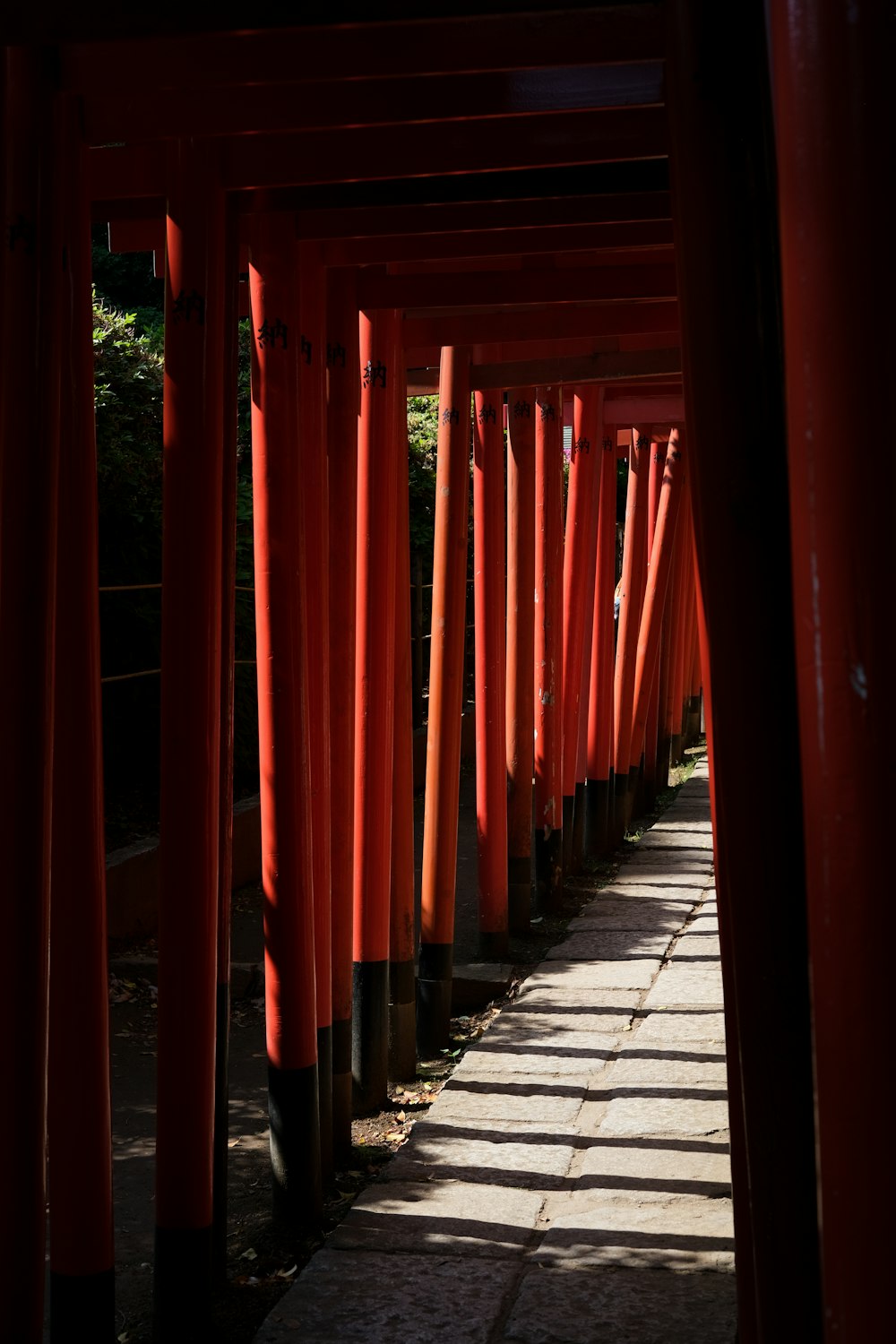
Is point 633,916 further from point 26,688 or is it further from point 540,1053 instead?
point 26,688

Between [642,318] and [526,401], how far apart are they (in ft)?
6.09

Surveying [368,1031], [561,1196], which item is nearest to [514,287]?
[368,1031]

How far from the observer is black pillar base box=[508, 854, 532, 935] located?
30.0 ft

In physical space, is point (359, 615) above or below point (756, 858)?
above

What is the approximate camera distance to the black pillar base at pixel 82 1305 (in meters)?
3.46

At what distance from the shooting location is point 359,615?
19.3 ft

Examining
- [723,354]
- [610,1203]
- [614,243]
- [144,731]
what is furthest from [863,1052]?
[144,731]

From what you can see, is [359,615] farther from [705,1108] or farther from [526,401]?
[526,401]

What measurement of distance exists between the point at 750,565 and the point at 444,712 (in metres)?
5.05

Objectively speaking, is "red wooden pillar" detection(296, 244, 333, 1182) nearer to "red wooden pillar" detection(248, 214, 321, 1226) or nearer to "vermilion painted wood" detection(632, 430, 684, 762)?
"red wooden pillar" detection(248, 214, 321, 1226)

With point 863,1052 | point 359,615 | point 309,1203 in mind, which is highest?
point 359,615

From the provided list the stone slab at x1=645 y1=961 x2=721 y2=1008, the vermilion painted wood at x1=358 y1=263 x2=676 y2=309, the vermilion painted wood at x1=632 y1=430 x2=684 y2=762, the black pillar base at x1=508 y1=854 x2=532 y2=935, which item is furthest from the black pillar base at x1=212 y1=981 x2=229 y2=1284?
the vermilion painted wood at x1=632 y1=430 x2=684 y2=762

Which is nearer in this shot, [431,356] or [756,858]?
[756,858]

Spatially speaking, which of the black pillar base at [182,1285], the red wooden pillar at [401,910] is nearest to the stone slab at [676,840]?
the red wooden pillar at [401,910]
